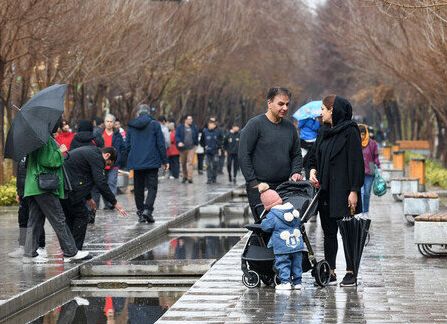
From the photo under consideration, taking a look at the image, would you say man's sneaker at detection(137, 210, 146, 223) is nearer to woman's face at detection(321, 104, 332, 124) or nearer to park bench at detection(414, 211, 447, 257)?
park bench at detection(414, 211, 447, 257)

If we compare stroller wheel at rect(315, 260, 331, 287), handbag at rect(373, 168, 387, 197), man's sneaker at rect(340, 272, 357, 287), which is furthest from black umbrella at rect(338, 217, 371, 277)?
handbag at rect(373, 168, 387, 197)

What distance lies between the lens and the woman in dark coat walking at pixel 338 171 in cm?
1233

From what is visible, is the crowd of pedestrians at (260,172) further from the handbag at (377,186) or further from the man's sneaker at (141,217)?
the handbag at (377,186)

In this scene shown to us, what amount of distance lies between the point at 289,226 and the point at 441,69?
1883cm

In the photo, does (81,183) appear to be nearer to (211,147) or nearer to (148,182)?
(148,182)

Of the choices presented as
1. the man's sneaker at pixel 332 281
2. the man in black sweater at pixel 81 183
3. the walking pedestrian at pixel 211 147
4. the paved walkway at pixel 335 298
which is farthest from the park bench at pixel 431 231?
the walking pedestrian at pixel 211 147

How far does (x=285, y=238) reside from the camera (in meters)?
12.1

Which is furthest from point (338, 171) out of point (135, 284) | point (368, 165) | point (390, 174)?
point (390, 174)

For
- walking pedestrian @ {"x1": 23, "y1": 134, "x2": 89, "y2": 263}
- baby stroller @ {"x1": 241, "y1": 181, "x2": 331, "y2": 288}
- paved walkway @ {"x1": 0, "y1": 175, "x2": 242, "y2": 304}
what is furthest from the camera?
walking pedestrian @ {"x1": 23, "y1": 134, "x2": 89, "y2": 263}

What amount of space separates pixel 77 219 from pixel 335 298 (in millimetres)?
5182

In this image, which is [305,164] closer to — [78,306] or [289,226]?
[289,226]

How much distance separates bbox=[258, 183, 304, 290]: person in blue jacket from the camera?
12070 millimetres

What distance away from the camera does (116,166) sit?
977 inches

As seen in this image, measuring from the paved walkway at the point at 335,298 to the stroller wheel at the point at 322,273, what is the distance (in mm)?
88
